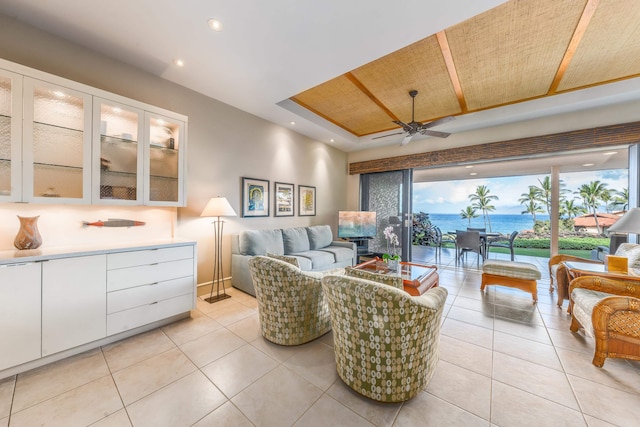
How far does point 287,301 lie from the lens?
2.04 meters

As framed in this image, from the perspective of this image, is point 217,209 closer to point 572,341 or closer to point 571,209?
point 572,341

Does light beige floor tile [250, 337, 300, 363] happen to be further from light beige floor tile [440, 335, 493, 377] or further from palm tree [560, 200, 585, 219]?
palm tree [560, 200, 585, 219]

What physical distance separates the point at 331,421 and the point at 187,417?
88cm

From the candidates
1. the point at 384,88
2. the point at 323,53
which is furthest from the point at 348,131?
the point at 323,53

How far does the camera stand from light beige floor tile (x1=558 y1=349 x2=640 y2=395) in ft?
5.40

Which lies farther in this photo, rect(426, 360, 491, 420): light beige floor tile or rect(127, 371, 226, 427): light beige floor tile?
rect(426, 360, 491, 420): light beige floor tile

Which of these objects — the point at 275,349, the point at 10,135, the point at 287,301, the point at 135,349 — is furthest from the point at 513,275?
the point at 10,135

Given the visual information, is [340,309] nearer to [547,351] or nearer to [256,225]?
[547,351]

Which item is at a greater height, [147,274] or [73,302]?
[147,274]

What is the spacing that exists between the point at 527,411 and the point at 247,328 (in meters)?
2.32

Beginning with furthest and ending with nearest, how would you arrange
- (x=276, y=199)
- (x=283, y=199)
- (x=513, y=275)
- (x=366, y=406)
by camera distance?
(x=283, y=199) < (x=276, y=199) < (x=513, y=275) < (x=366, y=406)

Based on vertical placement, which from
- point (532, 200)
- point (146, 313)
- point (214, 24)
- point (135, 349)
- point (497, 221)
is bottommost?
point (135, 349)

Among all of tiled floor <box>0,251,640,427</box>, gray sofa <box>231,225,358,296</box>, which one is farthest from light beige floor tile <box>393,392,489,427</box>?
gray sofa <box>231,225,358,296</box>

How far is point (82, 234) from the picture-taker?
2338 mm
